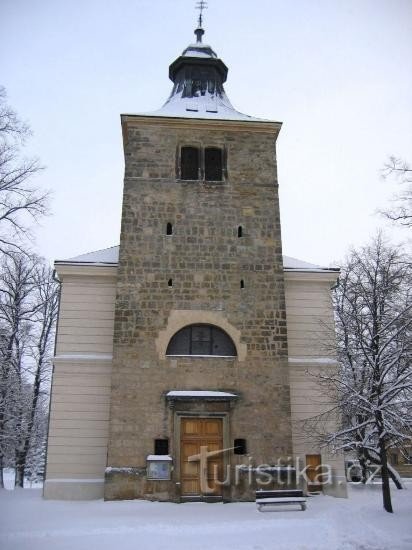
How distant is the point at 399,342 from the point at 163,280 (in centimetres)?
732

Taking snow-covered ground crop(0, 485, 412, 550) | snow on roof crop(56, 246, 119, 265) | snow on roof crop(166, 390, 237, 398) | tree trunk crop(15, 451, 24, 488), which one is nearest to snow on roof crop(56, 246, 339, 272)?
snow on roof crop(56, 246, 119, 265)

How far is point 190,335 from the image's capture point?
17516mm

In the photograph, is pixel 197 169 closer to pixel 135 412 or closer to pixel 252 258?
pixel 252 258

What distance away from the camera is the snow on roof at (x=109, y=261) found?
19.1 meters

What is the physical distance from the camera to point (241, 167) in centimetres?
1956

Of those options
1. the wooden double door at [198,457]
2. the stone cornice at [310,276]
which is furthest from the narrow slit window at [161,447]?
the stone cornice at [310,276]

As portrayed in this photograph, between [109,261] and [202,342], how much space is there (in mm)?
4463

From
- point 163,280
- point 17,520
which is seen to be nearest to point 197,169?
point 163,280

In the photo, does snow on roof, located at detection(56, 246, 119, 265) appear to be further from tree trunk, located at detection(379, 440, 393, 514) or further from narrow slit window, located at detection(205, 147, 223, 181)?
tree trunk, located at detection(379, 440, 393, 514)

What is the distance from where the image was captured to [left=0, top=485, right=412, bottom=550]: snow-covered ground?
1025cm

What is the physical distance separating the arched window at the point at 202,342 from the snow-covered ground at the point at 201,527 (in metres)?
4.39

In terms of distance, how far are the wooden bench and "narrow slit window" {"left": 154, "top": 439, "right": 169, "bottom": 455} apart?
3.27 meters

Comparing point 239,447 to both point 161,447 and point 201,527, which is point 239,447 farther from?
point 201,527

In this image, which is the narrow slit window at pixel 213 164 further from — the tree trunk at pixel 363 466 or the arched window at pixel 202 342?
the tree trunk at pixel 363 466
